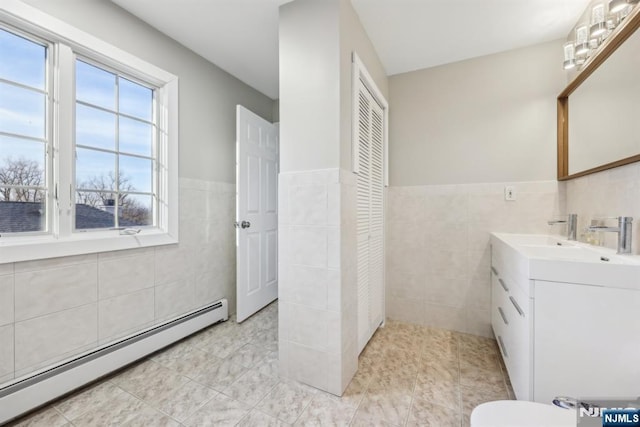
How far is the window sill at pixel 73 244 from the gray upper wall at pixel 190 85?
0.60 m

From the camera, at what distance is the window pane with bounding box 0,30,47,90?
1353 millimetres

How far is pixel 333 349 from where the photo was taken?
4.90ft

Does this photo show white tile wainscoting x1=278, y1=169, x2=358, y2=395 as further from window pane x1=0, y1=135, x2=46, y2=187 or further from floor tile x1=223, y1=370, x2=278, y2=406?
window pane x1=0, y1=135, x2=46, y2=187

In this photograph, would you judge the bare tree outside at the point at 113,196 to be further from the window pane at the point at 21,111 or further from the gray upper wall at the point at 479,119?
the gray upper wall at the point at 479,119

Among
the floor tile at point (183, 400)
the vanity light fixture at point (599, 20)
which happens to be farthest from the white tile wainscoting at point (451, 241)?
the floor tile at point (183, 400)

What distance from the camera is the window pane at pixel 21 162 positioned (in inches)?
52.9

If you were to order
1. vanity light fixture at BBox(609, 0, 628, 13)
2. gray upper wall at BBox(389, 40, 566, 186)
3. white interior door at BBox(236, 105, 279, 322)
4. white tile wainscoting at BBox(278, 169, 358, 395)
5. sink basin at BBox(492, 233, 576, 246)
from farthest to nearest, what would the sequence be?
white interior door at BBox(236, 105, 279, 322) < gray upper wall at BBox(389, 40, 566, 186) < sink basin at BBox(492, 233, 576, 246) < white tile wainscoting at BBox(278, 169, 358, 395) < vanity light fixture at BBox(609, 0, 628, 13)

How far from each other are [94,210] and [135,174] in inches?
14.4

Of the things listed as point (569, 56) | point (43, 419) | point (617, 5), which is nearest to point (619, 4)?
point (617, 5)

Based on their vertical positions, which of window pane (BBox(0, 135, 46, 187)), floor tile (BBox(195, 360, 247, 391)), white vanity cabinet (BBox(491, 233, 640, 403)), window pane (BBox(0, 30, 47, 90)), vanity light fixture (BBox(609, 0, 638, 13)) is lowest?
floor tile (BBox(195, 360, 247, 391))

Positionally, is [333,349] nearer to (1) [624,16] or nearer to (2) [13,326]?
(2) [13,326]

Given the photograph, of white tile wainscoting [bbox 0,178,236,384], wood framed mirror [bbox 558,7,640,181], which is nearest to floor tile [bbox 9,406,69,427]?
white tile wainscoting [bbox 0,178,236,384]

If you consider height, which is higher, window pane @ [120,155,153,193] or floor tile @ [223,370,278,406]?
window pane @ [120,155,153,193]

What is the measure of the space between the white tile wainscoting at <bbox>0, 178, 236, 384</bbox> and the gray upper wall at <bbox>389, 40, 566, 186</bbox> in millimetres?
1748
